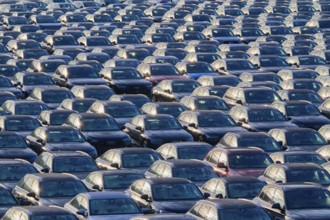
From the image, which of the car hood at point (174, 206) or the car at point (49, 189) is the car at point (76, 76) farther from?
the car hood at point (174, 206)

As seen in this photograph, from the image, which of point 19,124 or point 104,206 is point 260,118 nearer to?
point 19,124

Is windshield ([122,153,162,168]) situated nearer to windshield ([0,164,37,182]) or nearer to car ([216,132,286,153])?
windshield ([0,164,37,182])

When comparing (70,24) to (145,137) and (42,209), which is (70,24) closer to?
(145,137)

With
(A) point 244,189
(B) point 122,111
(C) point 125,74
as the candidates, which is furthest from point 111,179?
(C) point 125,74

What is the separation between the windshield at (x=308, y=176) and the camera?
2995cm

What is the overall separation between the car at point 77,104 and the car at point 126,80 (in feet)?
17.3

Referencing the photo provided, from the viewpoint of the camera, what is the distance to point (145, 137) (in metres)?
37.7

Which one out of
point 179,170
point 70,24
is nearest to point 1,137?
point 179,170

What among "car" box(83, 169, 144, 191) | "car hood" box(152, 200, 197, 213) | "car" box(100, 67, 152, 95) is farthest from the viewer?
"car" box(100, 67, 152, 95)

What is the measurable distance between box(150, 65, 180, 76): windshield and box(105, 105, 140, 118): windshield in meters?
8.64

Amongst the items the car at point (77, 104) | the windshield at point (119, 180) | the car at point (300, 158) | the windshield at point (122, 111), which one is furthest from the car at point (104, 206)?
the car at point (77, 104)

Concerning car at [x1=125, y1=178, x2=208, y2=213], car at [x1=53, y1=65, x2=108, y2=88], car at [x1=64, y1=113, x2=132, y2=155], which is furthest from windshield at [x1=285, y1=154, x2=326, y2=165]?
car at [x1=53, y1=65, x2=108, y2=88]

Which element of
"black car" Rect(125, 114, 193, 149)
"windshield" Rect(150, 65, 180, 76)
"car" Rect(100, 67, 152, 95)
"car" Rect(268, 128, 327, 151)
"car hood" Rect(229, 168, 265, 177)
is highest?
"car hood" Rect(229, 168, 265, 177)

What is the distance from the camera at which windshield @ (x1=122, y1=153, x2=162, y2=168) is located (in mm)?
32719
